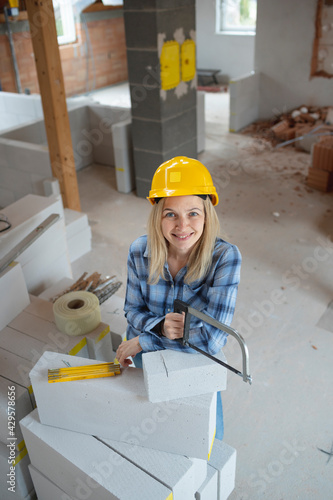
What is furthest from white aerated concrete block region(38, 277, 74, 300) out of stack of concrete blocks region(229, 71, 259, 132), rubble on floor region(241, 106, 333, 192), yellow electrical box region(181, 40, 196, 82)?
stack of concrete blocks region(229, 71, 259, 132)

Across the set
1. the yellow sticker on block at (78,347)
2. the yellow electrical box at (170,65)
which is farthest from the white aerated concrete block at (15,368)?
the yellow electrical box at (170,65)

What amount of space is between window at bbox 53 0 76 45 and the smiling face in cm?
1043

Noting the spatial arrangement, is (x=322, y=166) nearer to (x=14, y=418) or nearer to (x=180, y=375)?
(x=180, y=375)

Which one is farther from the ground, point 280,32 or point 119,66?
point 280,32

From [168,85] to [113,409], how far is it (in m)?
4.14

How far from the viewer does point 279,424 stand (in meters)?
2.66

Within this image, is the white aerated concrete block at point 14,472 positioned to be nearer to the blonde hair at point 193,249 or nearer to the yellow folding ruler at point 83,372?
the yellow folding ruler at point 83,372

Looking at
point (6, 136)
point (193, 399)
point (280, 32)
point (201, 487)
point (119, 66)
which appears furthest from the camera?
point (119, 66)

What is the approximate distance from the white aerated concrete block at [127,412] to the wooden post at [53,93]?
9.86ft

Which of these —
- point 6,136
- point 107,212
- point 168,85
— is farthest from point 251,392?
point 6,136

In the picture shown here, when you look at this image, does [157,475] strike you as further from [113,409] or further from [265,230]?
[265,230]

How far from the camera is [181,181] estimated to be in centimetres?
164

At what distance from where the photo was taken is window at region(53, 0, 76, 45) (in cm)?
1042

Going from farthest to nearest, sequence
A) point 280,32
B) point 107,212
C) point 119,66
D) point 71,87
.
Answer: point 119,66, point 71,87, point 280,32, point 107,212
